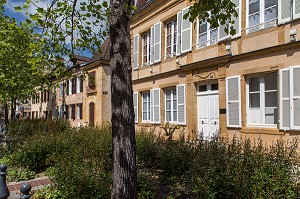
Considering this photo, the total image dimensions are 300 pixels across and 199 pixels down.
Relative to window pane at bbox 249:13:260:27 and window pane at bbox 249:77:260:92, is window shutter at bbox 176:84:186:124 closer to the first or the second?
window pane at bbox 249:77:260:92

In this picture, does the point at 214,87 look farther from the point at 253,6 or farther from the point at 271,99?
the point at 253,6

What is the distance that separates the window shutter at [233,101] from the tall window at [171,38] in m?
4.54

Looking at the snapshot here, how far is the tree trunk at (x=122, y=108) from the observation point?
290 cm

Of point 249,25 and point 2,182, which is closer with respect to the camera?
point 2,182

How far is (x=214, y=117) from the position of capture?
11.4m

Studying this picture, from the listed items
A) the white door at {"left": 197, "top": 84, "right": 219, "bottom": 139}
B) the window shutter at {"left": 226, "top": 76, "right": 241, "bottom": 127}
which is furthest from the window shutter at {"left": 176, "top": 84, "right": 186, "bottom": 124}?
the window shutter at {"left": 226, "top": 76, "right": 241, "bottom": 127}

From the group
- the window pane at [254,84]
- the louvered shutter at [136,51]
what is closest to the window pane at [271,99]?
the window pane at [254,84]

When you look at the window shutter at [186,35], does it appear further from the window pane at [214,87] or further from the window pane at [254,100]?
the window pane at [254,100]

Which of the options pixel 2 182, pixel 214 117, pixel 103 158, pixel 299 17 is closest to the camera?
pixel 2 182

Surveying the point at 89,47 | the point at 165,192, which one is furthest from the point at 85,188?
the point at 89,47

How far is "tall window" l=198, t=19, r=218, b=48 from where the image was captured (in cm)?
1134

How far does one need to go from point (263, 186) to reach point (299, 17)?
21.8 feet

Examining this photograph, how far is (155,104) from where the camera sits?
15.1 meters

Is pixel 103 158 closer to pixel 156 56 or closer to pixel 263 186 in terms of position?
pixel 263 186
